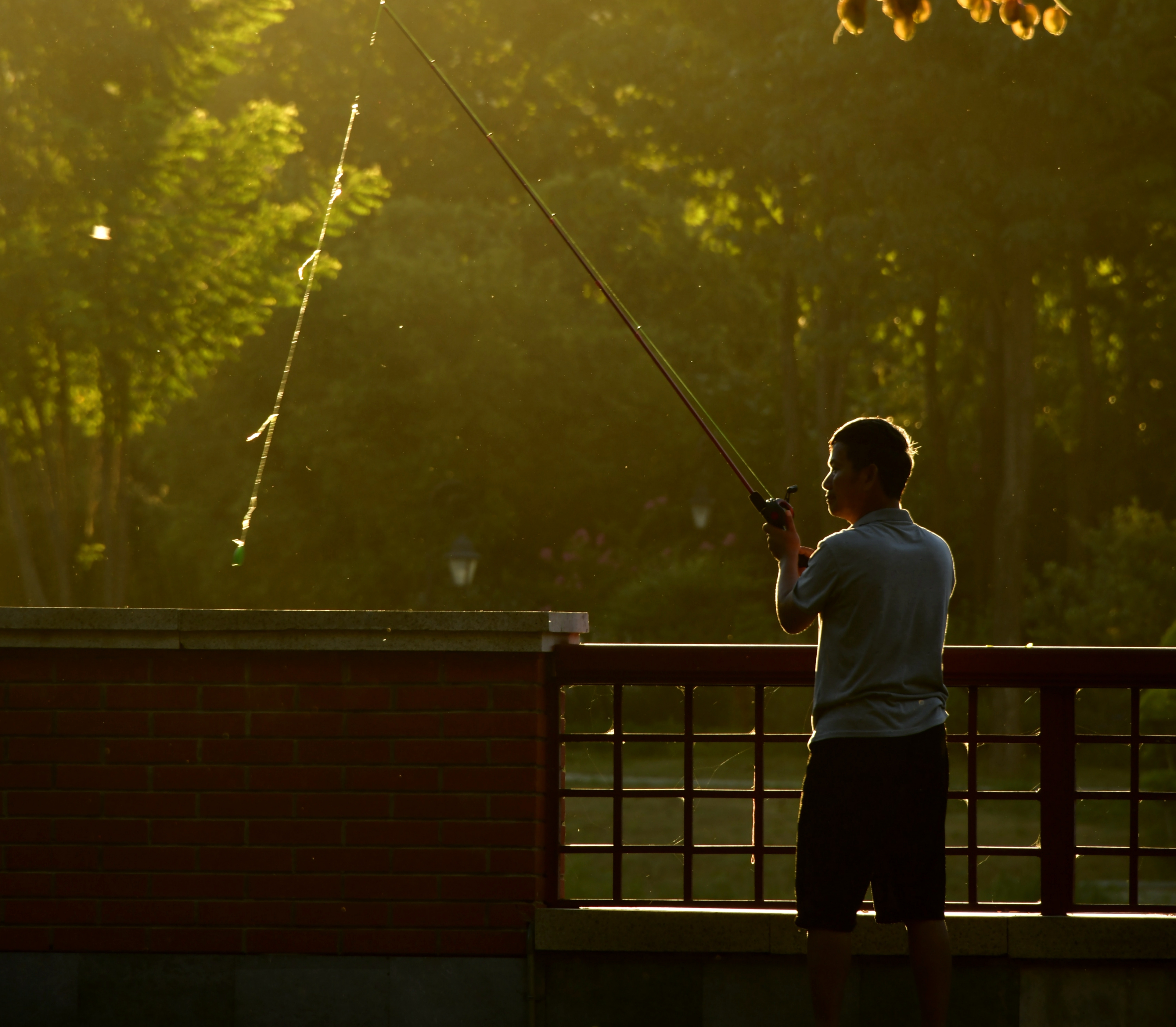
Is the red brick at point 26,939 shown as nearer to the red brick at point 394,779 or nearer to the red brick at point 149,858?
the red brick at point 149,858

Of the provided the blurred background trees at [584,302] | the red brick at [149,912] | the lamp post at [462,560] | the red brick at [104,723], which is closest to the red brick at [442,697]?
the red brick at [104,723]

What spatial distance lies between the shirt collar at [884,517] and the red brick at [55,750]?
250 cm

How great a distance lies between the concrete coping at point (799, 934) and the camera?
499 cm

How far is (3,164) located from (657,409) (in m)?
14.2

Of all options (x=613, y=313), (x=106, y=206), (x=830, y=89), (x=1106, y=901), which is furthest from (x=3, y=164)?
(x=1106, y=901)

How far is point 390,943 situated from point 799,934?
1.27 metres

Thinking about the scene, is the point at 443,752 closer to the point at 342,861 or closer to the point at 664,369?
the point at 342,861

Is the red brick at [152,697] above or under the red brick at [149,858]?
above

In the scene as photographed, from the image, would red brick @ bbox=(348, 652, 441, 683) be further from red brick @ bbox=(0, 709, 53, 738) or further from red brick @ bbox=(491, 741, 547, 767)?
red brick @ bbox=(0, 709, 53, 738)

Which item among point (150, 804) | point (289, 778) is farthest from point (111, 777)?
point (289, 778)

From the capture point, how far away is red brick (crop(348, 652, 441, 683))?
5.07 m

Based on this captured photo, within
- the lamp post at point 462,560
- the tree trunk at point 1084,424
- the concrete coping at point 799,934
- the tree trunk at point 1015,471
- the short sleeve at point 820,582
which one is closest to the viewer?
the short sleeve at point 820,582

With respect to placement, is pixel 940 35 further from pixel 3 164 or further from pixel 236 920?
pixel 236 920

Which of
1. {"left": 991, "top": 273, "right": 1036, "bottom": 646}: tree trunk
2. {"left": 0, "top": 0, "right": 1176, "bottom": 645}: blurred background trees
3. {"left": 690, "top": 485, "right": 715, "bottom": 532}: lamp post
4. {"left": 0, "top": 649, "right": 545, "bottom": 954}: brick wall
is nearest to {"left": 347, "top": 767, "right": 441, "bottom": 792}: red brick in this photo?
{"left": 0, "top": 649, "right": 545, "bottom": 954}: brick wall
